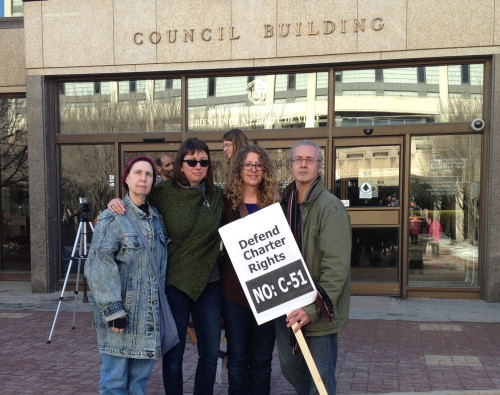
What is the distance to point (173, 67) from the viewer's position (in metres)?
8.48

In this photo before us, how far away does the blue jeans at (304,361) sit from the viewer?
321 centimetres

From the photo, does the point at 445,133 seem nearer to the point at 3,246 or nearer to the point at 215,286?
the point at 215,286

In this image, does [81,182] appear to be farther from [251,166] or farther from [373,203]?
[251,166]

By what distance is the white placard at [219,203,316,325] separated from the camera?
3139 millimetres

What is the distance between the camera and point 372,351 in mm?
5559

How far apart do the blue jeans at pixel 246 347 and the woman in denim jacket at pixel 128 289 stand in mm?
517

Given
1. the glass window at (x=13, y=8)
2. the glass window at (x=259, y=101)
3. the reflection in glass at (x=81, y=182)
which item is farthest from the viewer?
the glass window at (x=13, y=8)

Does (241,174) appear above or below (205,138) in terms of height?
below

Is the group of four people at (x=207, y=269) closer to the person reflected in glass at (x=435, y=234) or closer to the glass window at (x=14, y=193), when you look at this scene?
the person reflected in glass at (x=435, y=234)

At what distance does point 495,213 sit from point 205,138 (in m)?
4.54

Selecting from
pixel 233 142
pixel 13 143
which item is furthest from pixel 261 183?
pixel 13 143

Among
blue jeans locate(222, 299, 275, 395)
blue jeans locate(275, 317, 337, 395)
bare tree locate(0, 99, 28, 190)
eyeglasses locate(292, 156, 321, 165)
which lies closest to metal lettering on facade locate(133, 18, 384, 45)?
bare tree locate(0, 99, 28, 190)

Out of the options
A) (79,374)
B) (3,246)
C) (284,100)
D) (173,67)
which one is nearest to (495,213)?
(284,100)

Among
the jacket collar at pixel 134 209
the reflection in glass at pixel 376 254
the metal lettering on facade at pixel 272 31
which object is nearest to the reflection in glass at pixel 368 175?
the reflection in glass at pixel 376 254
